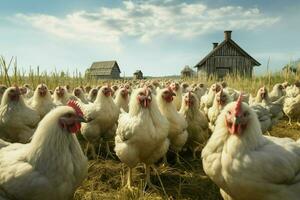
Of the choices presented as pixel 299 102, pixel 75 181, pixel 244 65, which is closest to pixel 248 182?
pixel 75 181

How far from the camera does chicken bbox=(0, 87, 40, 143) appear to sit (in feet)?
18.7

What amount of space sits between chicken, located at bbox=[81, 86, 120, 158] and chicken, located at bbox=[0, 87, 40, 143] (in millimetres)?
1224

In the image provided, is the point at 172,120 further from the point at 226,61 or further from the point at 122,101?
the point at 226,61

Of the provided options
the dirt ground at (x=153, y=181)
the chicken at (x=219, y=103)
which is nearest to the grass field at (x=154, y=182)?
the dirt ground at (x=153, y=181)

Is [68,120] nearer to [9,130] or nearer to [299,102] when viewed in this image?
[9,130]

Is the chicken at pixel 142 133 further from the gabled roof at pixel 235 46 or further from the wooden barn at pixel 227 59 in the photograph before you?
the gabled roof at pixel 235 46

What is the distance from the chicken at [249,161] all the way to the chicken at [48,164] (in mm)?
1464

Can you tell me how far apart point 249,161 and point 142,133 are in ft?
6.42

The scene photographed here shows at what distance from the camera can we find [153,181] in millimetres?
5621

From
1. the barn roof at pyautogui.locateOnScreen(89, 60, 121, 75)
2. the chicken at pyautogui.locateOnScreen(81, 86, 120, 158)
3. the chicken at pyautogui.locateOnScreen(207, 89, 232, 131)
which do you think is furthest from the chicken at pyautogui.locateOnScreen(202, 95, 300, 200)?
the barn roof at pyautogui.locateOnScreen(89, 60, 121, 75)

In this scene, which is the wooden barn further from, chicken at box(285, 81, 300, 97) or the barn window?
chicken at box(285, 81, 300, 97)

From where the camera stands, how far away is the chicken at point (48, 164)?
3318mm

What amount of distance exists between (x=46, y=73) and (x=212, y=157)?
37.0ft

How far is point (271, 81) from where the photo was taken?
1628cm
